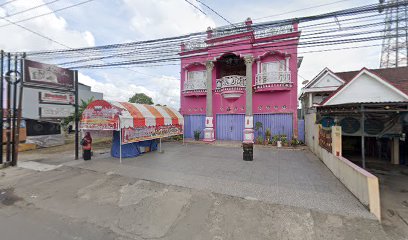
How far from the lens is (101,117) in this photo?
8742 mm

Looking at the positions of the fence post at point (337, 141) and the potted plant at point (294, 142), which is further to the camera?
the potted plant at point (294, 142)

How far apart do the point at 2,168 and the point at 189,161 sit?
347 inches

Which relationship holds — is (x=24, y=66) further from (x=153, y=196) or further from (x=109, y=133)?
(x=153, y=196)

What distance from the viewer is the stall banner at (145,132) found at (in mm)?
8815

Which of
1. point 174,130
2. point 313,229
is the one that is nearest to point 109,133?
point 174,130

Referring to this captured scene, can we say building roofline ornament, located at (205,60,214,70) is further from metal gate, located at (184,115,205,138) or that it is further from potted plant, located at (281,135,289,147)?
potted plant, located at (281,135,289,147)

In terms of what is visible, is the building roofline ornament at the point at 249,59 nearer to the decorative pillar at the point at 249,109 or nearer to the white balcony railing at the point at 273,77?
the decorative pillar at the point at 249,109

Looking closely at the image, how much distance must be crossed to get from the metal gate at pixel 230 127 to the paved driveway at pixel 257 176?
4.83 meters

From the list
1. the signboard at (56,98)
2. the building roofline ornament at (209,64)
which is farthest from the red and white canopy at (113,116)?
the building roofline ornament at (209,64)

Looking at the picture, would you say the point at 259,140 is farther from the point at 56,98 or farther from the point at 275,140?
the point at 56,98

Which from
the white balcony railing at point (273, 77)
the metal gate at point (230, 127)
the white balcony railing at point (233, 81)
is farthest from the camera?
the metal gate at point (230, 127)

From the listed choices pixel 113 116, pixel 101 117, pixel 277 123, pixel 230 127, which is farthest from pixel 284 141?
pixel 101 117

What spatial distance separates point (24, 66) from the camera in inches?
340

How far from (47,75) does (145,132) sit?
5.84m
